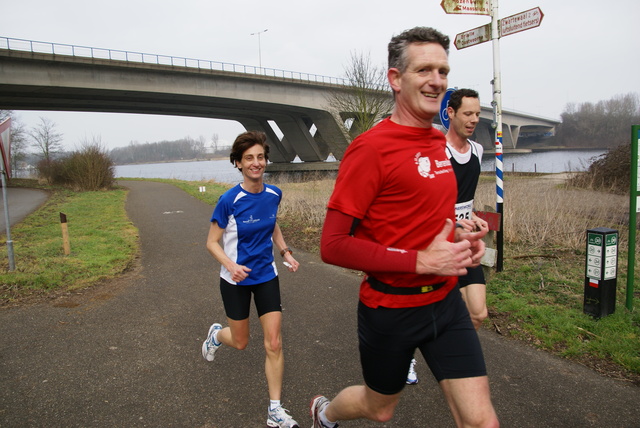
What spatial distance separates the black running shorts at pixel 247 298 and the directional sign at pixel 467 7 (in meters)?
4.71

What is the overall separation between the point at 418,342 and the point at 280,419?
1469mm

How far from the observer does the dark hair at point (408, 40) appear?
1.85 meters

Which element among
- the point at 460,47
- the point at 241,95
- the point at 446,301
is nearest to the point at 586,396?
the point at 446,301

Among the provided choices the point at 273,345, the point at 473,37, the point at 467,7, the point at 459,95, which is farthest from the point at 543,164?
the point at 273,345

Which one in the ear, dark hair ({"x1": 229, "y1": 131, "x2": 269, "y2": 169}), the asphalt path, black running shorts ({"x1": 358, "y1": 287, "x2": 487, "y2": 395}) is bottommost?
the asphalt path

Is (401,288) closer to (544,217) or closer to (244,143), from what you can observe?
(244,143)

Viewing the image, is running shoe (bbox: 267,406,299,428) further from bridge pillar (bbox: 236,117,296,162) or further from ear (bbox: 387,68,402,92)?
bridge pillar (bbox: 236,117,296,162)

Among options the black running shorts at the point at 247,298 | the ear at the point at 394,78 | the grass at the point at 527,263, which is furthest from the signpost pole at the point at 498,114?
the ear at the point at 394,78

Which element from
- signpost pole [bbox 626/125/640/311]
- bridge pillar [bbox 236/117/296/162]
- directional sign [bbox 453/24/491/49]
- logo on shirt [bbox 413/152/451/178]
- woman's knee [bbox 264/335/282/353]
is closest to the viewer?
logo on shirt [bbox 413/152/451/178]

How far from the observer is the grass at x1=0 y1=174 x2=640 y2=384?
420 cm

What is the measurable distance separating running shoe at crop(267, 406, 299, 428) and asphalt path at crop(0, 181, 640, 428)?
0.17 m

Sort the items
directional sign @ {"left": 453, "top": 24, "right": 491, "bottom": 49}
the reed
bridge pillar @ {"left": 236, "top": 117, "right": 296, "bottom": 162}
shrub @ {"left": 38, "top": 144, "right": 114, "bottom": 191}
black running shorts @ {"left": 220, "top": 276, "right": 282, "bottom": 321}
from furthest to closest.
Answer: bridge pillar @ {"left": 236, "top": 117, "right": 296, "bottom": 162} < shrub @ {"left": 38, "top": 144, "right": 114, "bottom": 191} < the reed < directional sign @ {"left": 453, "top": 24, "right": 491, "bottom": 49} < black running shorts @ {"left": 220, "top": 276, "right": 282, "bottom": 321}

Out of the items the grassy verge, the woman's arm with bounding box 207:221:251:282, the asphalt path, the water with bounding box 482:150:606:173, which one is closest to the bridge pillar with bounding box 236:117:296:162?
the water with bounding box 482:150:606:173

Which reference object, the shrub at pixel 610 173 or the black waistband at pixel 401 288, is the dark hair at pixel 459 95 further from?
the shrub at pixel 610 173
